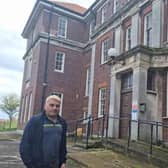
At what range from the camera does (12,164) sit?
8914 millimetres

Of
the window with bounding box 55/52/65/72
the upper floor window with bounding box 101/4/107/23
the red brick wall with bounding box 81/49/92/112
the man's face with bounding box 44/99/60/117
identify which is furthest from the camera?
the window with bounding box 55/52/65/72

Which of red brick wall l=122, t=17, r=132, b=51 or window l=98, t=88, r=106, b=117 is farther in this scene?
window l=98, t=88, r=106, b=117

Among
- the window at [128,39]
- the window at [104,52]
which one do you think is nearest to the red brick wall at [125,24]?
the window at [128,39]

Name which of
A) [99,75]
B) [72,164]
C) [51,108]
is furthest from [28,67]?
[51,108]

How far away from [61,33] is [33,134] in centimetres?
2109

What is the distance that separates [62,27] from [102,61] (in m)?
6.75

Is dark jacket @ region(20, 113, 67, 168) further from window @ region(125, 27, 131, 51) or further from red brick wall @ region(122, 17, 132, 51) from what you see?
red brick wall @ region(122, 17, 132, 51)

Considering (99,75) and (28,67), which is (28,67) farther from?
(99,75)

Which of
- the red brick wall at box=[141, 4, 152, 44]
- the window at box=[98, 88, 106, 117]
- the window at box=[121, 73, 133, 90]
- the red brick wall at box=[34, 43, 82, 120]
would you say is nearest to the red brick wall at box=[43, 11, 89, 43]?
the red brick wall at box=[34, 43, 82, 120]

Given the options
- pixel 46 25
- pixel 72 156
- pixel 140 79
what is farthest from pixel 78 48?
pixel 72 156

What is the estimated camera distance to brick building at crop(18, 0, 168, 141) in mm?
12516

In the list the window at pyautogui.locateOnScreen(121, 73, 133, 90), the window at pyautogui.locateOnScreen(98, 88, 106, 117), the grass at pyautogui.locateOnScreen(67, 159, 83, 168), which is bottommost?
the grass at pyautogui.locateOnScreen(67, 159, 83, 168)

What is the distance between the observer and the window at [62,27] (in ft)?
80.3

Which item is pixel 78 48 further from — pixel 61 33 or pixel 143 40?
pixel 143 40
